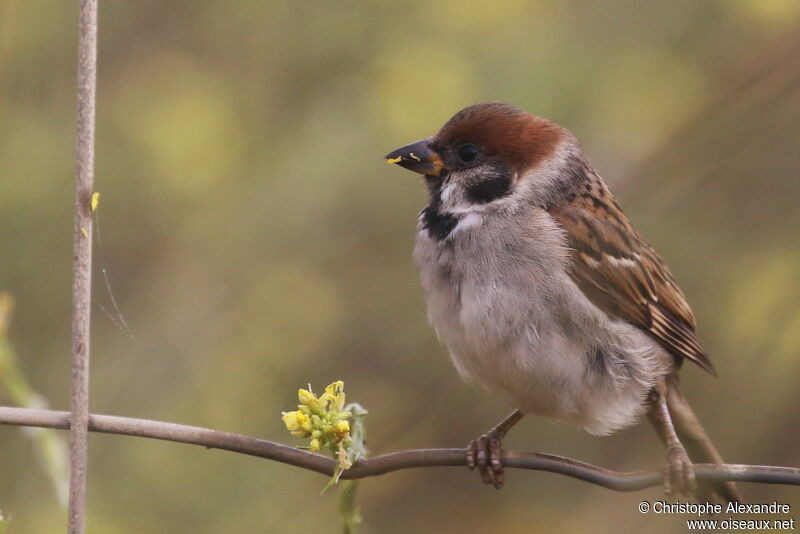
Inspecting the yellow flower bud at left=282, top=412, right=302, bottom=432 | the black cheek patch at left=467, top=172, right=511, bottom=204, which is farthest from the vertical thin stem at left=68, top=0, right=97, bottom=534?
the black cheek patch at left=467, top=172, right=511, bottom=204

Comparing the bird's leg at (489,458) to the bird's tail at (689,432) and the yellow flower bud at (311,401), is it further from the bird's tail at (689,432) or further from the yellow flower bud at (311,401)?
the yellow flower bud at (311,401)

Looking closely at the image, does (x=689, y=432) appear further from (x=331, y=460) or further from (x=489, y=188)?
(x=331, y=460)

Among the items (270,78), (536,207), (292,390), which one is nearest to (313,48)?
(270,78)

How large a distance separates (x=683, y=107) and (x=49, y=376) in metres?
2.38

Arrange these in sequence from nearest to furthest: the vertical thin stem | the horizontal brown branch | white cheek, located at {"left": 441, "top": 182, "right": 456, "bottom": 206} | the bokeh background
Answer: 1. the vertical thin stem
2. the horizontal brown branch
3. white cheek, located at {"left": 441, "top": 182, "right": 456, "bottom": 206}
4. the bokeh background

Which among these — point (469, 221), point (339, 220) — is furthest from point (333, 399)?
point (339, 220)

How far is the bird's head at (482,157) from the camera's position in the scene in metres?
2.88

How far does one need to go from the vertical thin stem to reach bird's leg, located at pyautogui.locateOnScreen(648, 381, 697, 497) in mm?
1486

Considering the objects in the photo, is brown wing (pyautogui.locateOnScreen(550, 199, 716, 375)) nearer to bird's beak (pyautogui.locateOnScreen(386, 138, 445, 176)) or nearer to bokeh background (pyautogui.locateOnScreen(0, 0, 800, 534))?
bird's beak (pyautogui.locateOnScreen(386, 138, 445, 176))

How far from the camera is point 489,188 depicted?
9.41ft

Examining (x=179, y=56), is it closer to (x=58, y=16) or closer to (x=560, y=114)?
(x=58, y=16)

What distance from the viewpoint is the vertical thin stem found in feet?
4.98

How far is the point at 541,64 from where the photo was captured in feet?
12.9

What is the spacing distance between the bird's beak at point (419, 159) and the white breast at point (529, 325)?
188mm
